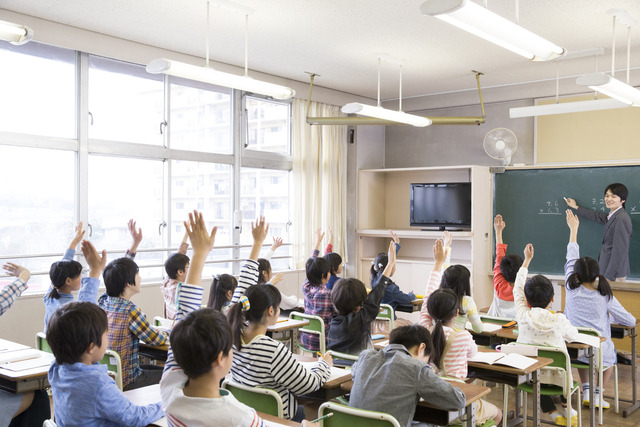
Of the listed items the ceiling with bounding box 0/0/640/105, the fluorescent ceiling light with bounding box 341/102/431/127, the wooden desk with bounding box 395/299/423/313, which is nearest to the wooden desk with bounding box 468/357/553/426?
the wooden desk with bounding box 395/299/423/313

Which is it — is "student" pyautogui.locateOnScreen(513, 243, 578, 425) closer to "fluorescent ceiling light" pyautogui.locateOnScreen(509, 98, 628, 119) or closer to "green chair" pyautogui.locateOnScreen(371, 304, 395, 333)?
"green chair" pyautogui.locateOnScreen(371, 304, 395, 333)

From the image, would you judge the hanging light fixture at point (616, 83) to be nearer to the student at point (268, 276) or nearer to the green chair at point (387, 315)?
the green chair at point (387, 315)

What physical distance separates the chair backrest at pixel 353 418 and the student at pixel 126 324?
4.48ft

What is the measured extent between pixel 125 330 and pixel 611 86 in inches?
156

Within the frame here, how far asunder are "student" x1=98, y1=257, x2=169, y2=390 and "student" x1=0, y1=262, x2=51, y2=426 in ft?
1.51

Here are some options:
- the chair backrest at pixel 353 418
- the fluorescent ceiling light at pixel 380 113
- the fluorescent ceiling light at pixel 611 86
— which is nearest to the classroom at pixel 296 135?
the fluorescent ceiling light at pixel 611 86

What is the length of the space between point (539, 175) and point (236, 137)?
12.1 feet

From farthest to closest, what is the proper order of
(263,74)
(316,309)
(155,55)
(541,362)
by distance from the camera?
(263,74) < (155,55) < (316,309) < (541,362)

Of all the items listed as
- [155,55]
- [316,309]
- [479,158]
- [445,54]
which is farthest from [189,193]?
[479,158]

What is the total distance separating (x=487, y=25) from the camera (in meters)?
3.16

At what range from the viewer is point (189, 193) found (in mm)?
6543

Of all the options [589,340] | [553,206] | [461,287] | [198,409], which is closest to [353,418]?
[198,409]

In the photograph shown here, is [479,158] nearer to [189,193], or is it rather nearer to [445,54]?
[445,54]

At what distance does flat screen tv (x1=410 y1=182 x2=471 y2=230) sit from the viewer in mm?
7645
